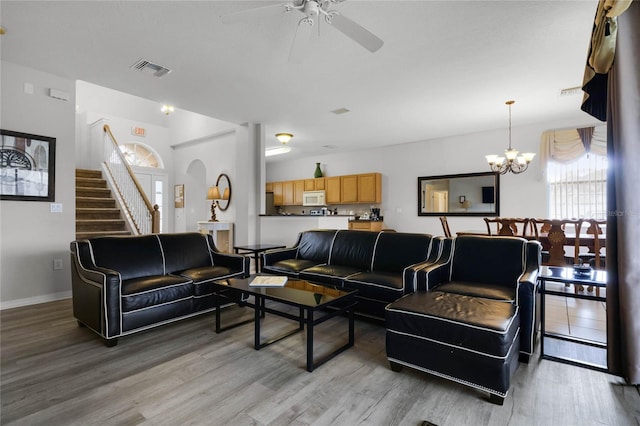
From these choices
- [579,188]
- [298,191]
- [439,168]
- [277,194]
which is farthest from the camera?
[277,194]

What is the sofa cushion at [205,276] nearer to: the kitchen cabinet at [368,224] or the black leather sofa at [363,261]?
the black leather sofa at [363,261]

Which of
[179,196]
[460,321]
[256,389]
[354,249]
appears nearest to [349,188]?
[354,249]

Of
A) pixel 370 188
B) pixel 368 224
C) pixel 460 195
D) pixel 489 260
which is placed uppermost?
pixel 370 188

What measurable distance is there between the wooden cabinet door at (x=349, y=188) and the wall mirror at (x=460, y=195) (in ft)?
5.21

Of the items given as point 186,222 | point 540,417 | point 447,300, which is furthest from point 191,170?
point 540,417

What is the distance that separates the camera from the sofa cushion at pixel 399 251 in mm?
3305

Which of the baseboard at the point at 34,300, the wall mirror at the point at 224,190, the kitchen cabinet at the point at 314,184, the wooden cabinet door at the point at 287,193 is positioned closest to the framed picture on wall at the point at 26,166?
the baseboard at the point at 34,300

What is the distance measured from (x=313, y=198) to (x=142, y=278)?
19.3 feet

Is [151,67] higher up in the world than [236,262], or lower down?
higher up

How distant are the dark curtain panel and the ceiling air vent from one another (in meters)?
3.91

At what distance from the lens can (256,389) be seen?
1924 millimetres

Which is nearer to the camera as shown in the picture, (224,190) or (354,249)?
(354,249)

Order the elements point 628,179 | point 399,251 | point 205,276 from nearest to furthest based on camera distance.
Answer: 1. point 628,179
2. point 205,276
3. point 399,251

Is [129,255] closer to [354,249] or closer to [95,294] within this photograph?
[95,294]
